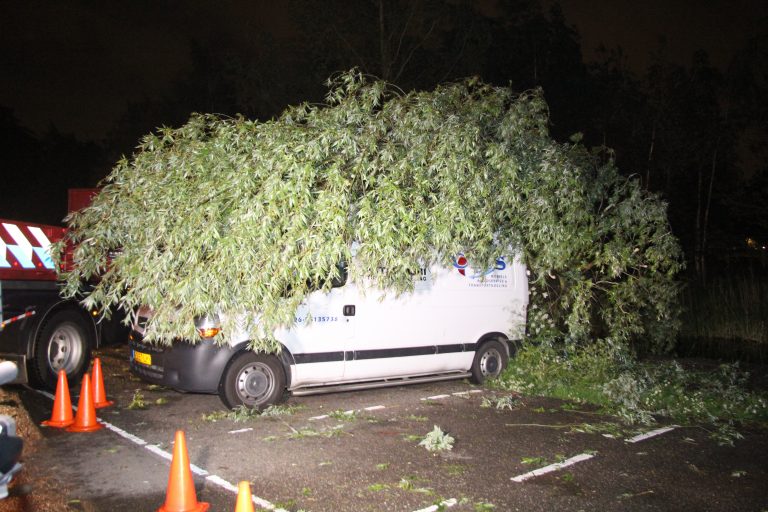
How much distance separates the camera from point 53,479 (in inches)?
191

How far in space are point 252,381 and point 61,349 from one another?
2.79m

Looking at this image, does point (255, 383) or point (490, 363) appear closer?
point (255, 383)

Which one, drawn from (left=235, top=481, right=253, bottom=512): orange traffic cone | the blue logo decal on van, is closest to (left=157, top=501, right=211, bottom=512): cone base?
(left=235, top=481, right=253, bottom=512): orange traffic cone

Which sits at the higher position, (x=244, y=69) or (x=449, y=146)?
(x=244, y=69)

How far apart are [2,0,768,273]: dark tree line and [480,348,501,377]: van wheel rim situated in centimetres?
1193

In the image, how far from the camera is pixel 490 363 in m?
8.73

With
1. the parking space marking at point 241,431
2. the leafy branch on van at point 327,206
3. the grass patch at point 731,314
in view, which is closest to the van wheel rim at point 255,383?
the parking space marking at point 241,431

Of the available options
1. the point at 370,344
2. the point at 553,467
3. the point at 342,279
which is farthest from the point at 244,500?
the point at 370,344

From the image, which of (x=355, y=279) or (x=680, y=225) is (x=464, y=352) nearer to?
(x=355, y=279)

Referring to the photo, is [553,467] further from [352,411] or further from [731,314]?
[731,314]

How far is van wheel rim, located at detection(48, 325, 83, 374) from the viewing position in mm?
7652

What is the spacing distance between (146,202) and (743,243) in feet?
106

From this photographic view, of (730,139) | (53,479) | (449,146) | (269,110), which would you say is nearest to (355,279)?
(449,146)

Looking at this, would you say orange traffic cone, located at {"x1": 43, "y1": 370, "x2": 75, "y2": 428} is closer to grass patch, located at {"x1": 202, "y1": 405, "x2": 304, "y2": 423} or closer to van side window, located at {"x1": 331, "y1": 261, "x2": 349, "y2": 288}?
grass patch, located at {"x1": 202, "y1": 405, "x2": 304, "y2": 423}
